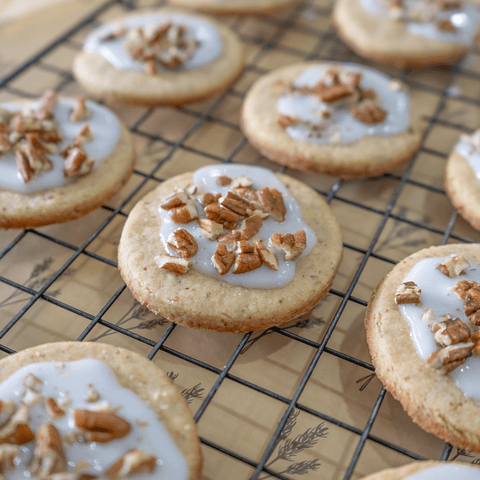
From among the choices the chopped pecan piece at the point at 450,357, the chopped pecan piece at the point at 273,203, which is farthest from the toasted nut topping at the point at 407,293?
the chopped pecan piece at the point at 273,203

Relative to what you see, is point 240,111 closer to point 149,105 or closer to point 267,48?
point 149,105

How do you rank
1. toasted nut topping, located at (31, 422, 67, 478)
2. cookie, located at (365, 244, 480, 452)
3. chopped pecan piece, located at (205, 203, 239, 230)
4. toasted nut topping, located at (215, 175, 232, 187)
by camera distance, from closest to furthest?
toasted nut topping, located at (31, 422, 67, 478) < cookie, located at (365, 244, 480, 452) < chopped pecan piece, located at (205, 203, 239, 230) < toasted nut topping, located at (215, 175, 232, 187)

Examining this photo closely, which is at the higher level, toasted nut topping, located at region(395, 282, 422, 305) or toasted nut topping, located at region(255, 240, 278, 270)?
toasted nut topping, located at region(255, 240, 278, 270)

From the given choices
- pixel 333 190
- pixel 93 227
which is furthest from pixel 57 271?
pixel 333 190

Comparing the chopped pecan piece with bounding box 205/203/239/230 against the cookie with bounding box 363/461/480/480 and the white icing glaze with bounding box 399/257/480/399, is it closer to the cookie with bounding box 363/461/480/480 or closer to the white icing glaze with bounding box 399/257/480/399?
the white icing glaze with bounding box 399/257/480/399

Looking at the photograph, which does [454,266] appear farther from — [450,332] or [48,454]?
[48,454]

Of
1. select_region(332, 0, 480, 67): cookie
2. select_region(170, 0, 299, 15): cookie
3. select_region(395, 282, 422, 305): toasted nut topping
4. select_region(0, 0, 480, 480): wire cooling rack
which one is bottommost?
select_region(0, 0, 480, 480): wire cooling rack

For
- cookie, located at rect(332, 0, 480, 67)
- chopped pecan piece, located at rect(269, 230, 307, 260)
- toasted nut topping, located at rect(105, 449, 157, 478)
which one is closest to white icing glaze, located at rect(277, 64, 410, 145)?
cookie, located at rect(332, 0, 480, 67)
